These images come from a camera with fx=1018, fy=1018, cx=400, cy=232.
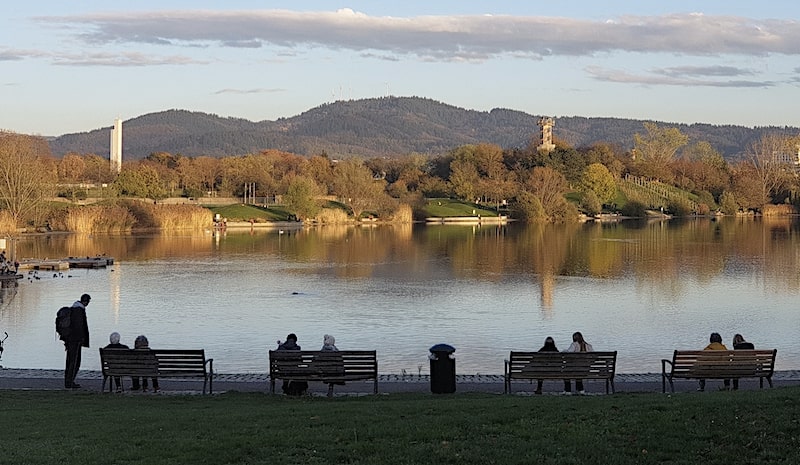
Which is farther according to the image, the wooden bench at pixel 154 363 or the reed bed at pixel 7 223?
the reed bed at pixel 7 223

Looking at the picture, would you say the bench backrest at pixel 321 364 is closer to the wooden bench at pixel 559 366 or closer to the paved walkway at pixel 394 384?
the paved walkway at pixel 394 384

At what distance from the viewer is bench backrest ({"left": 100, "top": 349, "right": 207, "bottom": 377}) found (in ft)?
48.6

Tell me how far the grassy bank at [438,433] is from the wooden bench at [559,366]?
85.8 inches

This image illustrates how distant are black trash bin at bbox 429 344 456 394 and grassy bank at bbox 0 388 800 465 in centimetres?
223

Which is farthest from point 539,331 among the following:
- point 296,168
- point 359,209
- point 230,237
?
point 296,168

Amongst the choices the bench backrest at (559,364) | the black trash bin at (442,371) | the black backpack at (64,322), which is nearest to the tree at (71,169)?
the black backpack at (64,322)

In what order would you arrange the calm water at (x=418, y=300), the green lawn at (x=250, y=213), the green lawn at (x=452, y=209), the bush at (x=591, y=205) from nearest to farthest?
the calm water at (x=418, y=300) → the green lawn at (x=250, y=213) → the green lawn at (x=452, y=209) → the bush at (x=591, y=205)

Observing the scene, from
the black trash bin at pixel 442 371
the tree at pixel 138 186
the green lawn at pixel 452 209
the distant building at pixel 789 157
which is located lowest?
the black trash bin at pixel 442 371

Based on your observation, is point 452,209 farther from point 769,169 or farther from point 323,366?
point 323,366

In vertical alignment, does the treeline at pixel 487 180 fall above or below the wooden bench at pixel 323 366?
above

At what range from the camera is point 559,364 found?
46.9ft

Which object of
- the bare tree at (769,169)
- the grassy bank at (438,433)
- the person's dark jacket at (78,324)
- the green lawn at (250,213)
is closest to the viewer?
the grassy bank at (438,433)

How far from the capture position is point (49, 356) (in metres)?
21.2

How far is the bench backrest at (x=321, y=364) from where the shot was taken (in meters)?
14.3
